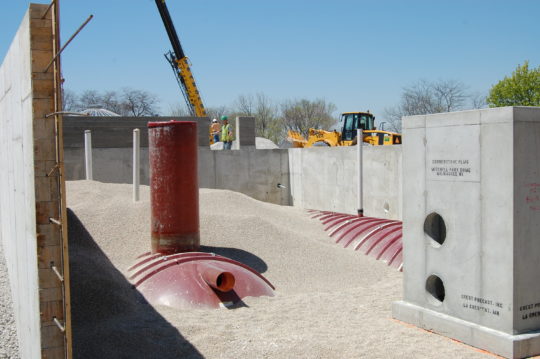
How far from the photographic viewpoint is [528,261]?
5.55m

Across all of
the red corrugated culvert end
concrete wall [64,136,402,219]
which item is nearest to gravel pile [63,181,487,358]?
the red corrugated culvert end

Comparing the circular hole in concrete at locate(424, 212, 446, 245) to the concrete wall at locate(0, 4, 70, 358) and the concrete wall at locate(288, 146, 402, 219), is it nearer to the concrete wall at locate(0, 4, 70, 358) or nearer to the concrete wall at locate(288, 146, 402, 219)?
the concrete wall at locate(0, 4, 70, 358)

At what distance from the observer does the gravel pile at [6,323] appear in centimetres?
568

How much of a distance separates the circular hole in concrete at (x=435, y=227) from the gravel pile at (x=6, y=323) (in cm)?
445

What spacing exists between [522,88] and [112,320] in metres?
33.3

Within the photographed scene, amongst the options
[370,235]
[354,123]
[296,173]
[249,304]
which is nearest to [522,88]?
[354,123]

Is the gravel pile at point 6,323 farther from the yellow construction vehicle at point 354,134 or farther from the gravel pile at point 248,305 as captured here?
the yellow construction vehicle at point 354,134

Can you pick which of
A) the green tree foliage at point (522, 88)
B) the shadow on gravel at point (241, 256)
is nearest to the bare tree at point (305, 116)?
the green tree foliage at point (522, 88)

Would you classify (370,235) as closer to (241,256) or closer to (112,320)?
(241,256)

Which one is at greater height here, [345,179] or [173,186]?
[173,186]

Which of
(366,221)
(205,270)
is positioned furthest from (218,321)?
(366,221)

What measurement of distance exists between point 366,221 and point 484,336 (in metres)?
6.77

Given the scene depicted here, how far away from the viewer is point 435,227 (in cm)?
652

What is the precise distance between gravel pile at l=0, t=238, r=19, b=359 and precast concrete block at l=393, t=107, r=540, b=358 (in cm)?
417
